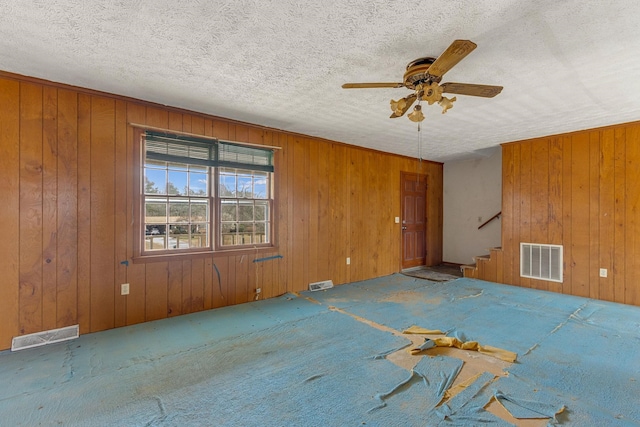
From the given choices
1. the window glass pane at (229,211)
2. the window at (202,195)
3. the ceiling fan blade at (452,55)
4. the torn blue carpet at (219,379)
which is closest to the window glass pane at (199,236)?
the window at (202,195)

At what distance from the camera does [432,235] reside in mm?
6730

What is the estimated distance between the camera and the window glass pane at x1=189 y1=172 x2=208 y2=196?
357cm

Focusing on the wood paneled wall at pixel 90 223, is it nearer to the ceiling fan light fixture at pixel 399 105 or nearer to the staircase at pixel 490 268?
the ceiling fan light fixture at pixel 399 105

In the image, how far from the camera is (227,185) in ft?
12.6

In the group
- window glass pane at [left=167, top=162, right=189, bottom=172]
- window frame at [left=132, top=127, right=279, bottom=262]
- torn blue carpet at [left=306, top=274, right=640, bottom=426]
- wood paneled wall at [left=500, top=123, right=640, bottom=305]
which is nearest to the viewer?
torn blue carpet at [left=306, top=274, right=640, bottom=426]

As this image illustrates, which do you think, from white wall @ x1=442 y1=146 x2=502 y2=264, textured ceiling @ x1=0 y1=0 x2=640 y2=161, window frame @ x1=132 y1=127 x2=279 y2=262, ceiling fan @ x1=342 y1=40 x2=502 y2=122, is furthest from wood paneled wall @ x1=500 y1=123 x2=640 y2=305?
window frame @ x1=132 y1=127 x2=279 y2=262

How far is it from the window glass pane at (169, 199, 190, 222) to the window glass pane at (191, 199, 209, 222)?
0.07 metres

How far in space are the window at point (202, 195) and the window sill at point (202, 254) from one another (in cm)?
6

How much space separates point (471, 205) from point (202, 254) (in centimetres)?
570

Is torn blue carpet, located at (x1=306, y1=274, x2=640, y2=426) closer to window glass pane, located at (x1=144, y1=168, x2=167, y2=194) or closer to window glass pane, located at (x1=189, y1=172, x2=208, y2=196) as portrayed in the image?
window glass pane, located at (x1=189, y1=172, x2=208, y2=196)

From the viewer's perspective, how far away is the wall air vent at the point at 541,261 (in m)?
4.50

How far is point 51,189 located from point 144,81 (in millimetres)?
1375

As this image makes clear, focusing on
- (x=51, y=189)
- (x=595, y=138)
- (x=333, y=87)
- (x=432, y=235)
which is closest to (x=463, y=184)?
(x=432, y=235)

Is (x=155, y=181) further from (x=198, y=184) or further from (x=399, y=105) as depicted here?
(x=399, y=105)
